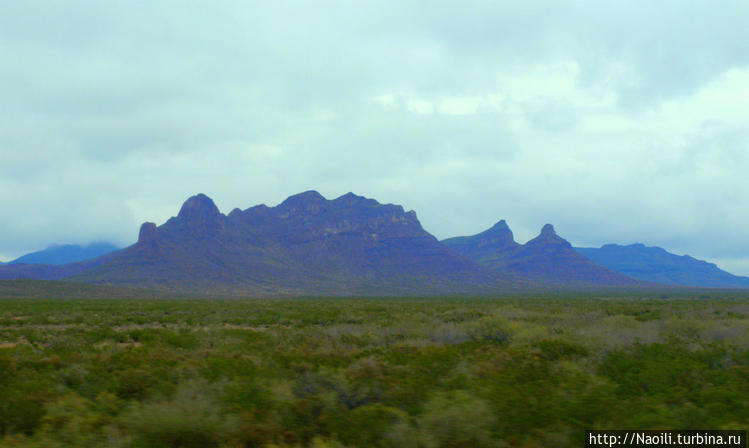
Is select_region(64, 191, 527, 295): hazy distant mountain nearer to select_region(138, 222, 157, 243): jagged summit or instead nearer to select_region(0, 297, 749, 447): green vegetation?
select_region(138, 222, 157, 243): jagged summit

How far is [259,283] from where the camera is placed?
12075cm

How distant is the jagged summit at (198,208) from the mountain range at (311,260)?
13.1 inches

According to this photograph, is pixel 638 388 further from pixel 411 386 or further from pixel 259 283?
pixel 259 283

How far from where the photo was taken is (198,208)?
15475 cm

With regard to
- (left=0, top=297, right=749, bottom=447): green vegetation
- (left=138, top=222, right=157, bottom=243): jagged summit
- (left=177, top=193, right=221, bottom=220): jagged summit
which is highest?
(left=177, top=193, right=221, bottom=220): jagged summit

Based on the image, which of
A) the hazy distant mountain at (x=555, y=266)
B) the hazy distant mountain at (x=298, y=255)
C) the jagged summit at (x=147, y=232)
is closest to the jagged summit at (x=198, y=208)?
the hazy distant mountain at (x=298, y=255)

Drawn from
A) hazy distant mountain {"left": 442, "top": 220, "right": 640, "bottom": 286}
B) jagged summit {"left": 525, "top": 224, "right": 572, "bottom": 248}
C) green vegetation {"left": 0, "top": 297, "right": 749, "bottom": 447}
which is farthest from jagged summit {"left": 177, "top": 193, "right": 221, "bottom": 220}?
green vegetation {"left": 0, "top": 297, "right": 749, "bottom": 447}

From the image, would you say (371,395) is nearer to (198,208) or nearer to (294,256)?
(294,256)

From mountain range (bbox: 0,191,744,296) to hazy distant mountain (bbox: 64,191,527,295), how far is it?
0.30 m

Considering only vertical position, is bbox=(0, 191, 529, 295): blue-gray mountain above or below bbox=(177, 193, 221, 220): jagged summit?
below

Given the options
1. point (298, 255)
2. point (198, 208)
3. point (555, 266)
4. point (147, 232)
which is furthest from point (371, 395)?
point (555, 266)

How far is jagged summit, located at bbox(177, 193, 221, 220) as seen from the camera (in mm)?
152750

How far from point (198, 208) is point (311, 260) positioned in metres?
36.1

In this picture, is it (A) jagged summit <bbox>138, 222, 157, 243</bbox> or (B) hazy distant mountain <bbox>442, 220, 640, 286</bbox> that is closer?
(A) jagged summit <bbox>138, 222, 157, 243</bbox>
